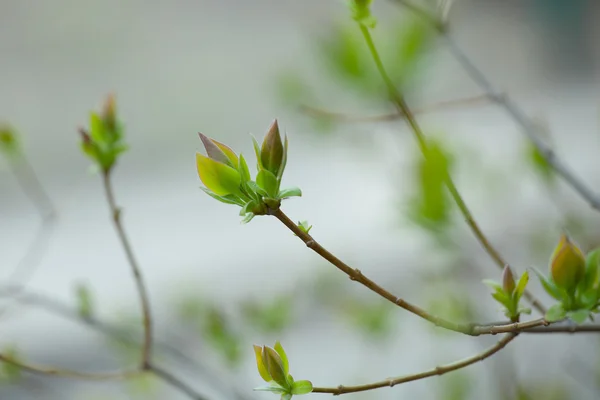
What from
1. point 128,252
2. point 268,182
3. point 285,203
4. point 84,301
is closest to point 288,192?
point 268,182

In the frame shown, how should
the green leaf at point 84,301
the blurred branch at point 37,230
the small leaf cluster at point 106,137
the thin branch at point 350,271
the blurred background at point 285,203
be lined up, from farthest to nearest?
the blurred branch at point 37,230, the blurred background at point 285,203, the green leaf at point 84,301, the small leaf cluster at point 106,137, the thin branch at point 350,271

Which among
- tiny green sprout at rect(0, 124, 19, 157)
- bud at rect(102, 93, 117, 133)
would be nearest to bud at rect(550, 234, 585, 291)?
bud at rect(102, 93, 117, 133)

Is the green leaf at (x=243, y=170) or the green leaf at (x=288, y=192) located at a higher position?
the green leaf at (x=243, y=170)

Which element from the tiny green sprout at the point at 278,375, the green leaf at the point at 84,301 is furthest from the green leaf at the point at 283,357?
the green leaf at the point at 84,301

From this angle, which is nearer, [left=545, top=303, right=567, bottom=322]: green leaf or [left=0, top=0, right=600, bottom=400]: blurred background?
[left=545, top=303, right=567, bottom=322]: green leaf

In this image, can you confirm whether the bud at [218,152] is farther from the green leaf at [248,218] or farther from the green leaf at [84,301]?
the green leaf at [84,301]

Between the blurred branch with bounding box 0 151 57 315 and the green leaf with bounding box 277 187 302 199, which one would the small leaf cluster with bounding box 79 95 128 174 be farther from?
the blurred branch with bounding box 0 151 57 315

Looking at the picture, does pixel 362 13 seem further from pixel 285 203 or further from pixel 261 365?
pixel 285 203

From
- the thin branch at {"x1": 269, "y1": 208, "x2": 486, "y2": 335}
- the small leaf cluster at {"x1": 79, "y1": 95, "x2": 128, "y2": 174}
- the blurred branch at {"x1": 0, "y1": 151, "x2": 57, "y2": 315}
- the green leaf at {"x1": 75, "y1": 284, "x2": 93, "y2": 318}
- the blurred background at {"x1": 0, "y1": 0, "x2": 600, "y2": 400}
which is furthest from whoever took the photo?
the blurred branch at {"x1": 0, "y1": 151, "x2": 57, "y2": 315}
